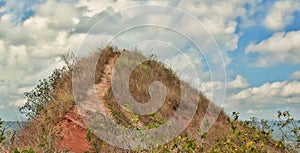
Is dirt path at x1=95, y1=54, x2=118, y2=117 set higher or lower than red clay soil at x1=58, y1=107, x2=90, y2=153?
higher

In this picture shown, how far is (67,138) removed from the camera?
1541cm

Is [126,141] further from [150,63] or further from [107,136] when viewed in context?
[150,63]

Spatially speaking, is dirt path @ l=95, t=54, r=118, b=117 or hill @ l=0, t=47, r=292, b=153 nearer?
hill @ l=0, t=47, r=292, b=153

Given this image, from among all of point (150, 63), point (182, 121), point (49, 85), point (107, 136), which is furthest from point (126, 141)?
point (150, 63)

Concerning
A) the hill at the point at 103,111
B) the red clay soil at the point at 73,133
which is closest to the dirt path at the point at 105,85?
the hill at the point at 103,111

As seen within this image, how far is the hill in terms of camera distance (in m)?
14.2

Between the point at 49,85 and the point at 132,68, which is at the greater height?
the point at 132,68

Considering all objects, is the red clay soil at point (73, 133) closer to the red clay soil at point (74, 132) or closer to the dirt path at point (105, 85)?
the red clay soil at point (74, 132)

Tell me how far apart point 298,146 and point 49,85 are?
1384 centimetres

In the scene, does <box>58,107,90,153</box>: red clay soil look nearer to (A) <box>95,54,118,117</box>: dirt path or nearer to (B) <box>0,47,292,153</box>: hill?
(B) <box>0,47,292,153</box>: hill

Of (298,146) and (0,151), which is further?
(0,151)

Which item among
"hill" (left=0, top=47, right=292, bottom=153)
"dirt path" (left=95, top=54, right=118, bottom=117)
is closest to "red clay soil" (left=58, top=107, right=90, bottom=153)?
"hill" (left=0, top=47, right=292, bottom=153)

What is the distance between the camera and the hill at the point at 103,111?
14.2 meters

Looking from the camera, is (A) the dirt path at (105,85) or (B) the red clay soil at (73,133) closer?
(B) the red clay soil at (73,133)
